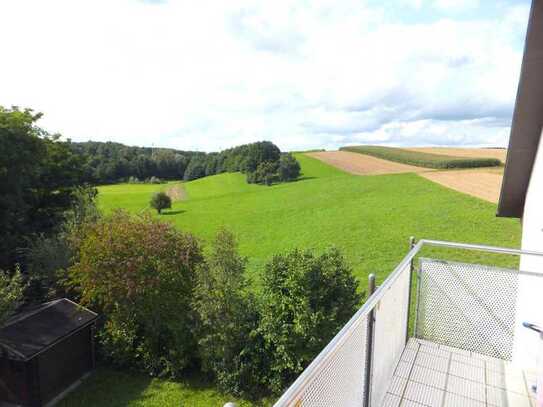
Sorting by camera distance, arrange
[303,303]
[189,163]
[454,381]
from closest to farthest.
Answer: [454,381], [303,303], [189,163]

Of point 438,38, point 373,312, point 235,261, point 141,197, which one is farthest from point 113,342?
point 141,197

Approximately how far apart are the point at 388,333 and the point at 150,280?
7.12 meters

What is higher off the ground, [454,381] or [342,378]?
[342,378]

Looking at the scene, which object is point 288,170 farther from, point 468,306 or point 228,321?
point 468,306

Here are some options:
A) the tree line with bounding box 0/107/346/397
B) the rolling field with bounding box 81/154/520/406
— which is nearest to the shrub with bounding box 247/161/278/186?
the rolling field with bounding box 81/154/520/406

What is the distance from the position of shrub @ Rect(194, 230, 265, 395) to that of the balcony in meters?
4.89

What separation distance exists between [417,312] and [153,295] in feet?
22.4

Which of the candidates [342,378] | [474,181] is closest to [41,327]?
[342,378]

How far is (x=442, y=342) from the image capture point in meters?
4.19

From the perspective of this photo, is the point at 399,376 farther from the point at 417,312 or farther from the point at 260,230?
the point at 260,230

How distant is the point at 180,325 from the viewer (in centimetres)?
896

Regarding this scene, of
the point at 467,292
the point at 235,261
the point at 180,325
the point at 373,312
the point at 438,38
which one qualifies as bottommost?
the point at 180,325

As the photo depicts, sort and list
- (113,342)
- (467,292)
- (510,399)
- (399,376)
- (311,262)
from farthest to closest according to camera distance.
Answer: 1. (113,342)
2. (311,262)
3. (467,292)
4. (399,376)
5. (510,399)

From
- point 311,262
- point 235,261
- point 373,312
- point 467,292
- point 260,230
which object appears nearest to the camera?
point 373,312
